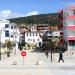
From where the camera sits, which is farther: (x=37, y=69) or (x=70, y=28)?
(x=70, y=28)

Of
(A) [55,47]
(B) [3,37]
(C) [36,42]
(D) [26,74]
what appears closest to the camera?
(D) [26,74]

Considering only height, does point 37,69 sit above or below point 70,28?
below

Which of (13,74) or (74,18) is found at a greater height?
(74,18)

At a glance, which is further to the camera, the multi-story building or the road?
the multi-story building

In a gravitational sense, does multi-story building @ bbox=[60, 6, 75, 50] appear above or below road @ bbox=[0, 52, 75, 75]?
above

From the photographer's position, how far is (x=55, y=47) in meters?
113

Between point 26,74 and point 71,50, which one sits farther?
point 71,50

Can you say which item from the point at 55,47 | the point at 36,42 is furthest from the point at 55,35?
the point at 55,47

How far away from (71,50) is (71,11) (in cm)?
1026

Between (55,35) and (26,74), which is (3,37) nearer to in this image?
(55,35)

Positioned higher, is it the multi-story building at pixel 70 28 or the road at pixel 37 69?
the multi-story building at pixel 70 28

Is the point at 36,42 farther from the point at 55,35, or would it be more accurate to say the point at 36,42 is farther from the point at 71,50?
the point at 71,50

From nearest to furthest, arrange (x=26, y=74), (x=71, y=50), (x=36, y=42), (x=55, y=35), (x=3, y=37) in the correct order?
(x=26, y=74)
(x=71, y=50)
(x=3, y=37)
(x=55, y=35)
(x=36, y=42)

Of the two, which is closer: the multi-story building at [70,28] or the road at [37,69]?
the road at [37,69]
